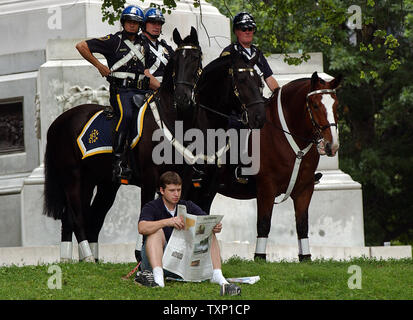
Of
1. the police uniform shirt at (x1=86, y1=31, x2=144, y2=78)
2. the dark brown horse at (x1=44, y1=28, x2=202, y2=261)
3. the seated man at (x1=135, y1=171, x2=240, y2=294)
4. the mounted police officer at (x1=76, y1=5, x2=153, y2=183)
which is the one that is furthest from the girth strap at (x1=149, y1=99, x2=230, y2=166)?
the seated man at (x1=135, y1=171, x2=240, y2=294)

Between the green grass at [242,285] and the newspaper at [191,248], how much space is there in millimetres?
142

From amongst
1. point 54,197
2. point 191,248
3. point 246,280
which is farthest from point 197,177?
point 54,197

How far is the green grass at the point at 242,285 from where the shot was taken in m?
11.0

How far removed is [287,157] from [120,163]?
2176 millimetres

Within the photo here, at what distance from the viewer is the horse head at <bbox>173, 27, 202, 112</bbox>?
12703 mm

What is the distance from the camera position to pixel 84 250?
14.6m

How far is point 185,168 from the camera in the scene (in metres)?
13.4

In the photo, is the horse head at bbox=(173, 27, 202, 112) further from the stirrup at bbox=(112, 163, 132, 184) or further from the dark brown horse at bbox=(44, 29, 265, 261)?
the stirrup at bbox=(112, 163, 132, 184)

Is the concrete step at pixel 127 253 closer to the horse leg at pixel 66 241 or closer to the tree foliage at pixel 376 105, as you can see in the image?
the horse leg at pixel 66 241

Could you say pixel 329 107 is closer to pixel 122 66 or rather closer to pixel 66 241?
pixel 122 66

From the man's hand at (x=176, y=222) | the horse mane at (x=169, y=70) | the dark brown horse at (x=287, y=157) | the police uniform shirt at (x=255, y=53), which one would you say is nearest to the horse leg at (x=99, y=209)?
the dark brown horse at (x=287, y=157)

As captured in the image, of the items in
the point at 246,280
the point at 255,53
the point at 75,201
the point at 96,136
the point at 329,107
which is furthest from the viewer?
the point at 75,201
